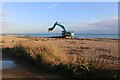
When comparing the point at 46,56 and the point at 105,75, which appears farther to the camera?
the point at 46,56

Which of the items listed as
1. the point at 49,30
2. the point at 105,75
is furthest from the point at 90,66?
the point at 49,30

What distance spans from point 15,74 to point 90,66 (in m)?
3.83

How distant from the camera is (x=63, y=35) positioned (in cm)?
5672

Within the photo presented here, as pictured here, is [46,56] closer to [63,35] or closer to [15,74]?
[15,74]

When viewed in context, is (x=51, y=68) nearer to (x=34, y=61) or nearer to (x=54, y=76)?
(x=54, y=76)

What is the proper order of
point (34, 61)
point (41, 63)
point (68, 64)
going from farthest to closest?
1. point (34, 61)
2. point (41, 63)
3. point (68, 64)

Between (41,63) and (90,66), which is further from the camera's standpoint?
(41,63)

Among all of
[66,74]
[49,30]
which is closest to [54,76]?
[66,74]

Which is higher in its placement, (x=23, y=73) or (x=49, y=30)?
(x=49, y=30)

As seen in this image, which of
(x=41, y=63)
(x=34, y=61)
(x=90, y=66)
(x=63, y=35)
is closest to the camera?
(x=90, y=66)

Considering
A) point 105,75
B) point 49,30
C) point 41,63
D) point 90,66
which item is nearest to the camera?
point 105,75

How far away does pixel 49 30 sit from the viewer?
50500mm

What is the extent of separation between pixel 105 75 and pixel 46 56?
197 inches

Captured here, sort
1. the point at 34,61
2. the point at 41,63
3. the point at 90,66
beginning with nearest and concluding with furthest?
the point at 90,66
the point at 41,63
the point at 34,61
